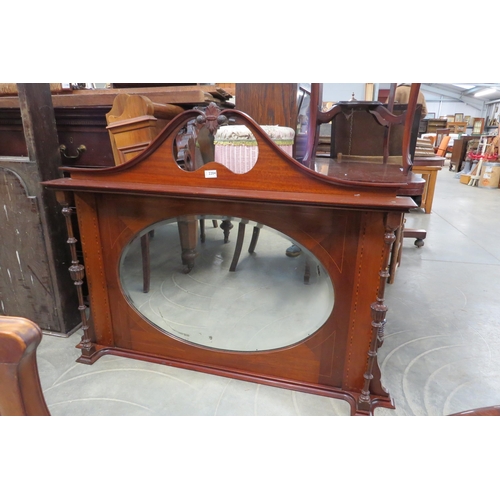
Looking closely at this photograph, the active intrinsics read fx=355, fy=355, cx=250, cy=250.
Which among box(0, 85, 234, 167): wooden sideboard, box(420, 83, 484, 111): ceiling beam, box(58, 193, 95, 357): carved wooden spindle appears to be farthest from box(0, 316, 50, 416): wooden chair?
box(420, 83, 484, 111): ceiling beam

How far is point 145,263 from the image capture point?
4.76 feet

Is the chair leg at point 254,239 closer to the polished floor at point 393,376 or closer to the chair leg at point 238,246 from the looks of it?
the chair leg at point 238,246

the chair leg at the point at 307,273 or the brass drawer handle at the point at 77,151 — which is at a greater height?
the brass drawer handle at the point at 77,151

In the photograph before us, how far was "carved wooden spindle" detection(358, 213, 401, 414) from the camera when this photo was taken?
1.04m

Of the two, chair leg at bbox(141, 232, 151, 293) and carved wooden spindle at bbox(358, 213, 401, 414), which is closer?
carved wooden spindle at bbox(358, 213, 401, 414)

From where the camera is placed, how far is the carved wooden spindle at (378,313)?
1039 millimetres

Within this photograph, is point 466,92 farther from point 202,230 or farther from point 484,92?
point 202,230

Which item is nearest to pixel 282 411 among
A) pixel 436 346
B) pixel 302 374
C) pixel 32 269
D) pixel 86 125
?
pixel 302 374

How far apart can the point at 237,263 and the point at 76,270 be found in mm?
651

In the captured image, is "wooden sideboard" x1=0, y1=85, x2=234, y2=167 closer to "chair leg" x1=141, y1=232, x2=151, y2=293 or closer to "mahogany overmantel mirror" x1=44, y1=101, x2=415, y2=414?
"mahogany overmantel mirror" x1=44, y1=101, x2=415, y2=414

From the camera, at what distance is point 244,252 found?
1357mm

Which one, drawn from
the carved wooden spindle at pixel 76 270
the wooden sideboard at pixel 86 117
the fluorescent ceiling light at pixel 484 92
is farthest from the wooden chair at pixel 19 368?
the fluorescent ceiling light at pixel 484 92

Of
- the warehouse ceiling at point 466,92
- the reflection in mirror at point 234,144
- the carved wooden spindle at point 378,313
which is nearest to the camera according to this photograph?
the carved wooden spindle at point 378,313

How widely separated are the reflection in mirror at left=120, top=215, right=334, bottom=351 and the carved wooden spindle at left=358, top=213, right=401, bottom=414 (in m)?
0.16
